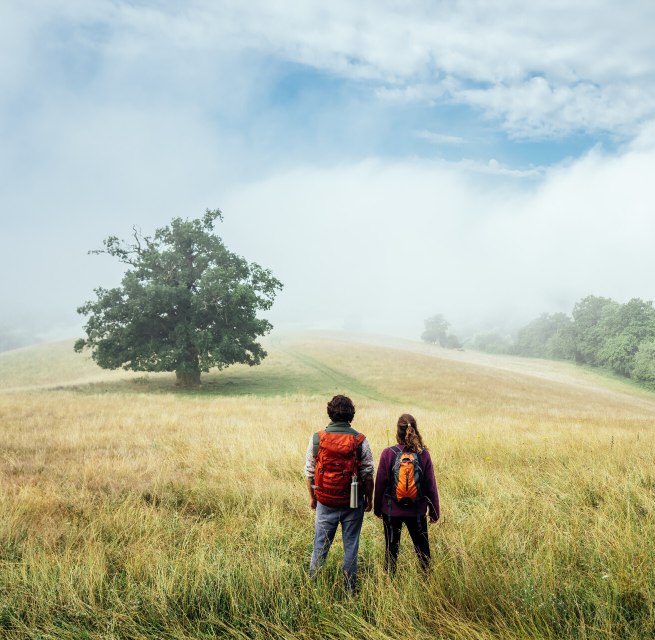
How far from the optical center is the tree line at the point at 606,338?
187 feet

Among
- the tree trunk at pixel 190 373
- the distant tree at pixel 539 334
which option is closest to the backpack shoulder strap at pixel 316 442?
the tree trunk at pixel 190 373

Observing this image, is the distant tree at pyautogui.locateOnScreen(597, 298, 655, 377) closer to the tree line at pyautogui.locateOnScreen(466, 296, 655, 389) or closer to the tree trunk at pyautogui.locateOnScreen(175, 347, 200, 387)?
the tree line at pyautogui.locateOnScreen(466, 296, 655, 389)

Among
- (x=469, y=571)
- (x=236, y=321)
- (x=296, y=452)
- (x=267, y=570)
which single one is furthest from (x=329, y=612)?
(x=236, y=321)

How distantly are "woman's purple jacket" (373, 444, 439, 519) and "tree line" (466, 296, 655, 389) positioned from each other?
2469 inches

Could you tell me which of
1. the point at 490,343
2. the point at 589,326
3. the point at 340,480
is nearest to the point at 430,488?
the point at 340,480

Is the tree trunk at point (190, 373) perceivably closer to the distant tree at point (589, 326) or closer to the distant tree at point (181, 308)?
the distant tree at point (181, 308)

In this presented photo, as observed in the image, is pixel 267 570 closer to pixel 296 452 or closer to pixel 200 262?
pixel 296 452

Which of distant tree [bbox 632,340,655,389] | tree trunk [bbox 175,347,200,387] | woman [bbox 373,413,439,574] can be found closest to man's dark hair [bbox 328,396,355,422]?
woman [bbox 373,413,439,574]

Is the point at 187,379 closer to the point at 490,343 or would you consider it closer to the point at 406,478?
the point at 406,478

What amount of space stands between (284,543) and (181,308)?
81.2ft

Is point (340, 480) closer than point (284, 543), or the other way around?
point (340, 480)

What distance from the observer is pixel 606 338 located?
66.3 meters

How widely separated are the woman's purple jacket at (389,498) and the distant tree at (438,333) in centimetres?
11009

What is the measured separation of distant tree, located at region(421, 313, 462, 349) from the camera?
110 m
